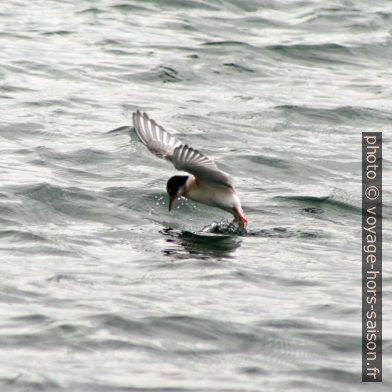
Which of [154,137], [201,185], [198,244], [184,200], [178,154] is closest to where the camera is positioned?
[178,154]

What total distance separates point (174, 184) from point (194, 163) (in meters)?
0.68

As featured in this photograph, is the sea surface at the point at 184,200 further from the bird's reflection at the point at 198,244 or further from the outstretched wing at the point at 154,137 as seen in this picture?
the outstretched wing at the point at 154,137

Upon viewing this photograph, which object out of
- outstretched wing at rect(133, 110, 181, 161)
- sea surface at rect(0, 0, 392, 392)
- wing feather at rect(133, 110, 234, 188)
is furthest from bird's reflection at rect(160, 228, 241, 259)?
outstretched wing at rect(133, 110, 181, 161)

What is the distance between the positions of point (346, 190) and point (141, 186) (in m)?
2.34

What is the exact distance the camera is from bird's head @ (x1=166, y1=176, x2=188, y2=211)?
1056cm

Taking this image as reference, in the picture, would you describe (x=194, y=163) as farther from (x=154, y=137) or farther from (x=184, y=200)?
(x=184, y=200)

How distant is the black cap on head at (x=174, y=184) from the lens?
10555 millimetres

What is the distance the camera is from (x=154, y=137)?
11.2m

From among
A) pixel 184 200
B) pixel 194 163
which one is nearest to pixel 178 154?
Result: pixel 194 163

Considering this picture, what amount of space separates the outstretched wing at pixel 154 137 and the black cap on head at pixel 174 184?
0.27 m

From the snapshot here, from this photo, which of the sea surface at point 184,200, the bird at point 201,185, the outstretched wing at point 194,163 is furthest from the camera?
the bird at point 201,185

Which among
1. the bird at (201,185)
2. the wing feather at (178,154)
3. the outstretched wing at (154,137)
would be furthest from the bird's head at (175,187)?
the outstretched wing at (154,137)

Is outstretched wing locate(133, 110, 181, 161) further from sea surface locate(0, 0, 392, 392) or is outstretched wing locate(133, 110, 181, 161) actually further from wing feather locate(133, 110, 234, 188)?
sea surface locate(0, 0, 392, 392)

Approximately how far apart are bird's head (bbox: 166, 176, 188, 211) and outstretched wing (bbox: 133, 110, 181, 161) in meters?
0.28
